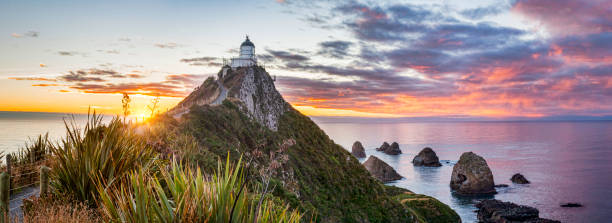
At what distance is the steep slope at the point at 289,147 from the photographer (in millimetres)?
23812

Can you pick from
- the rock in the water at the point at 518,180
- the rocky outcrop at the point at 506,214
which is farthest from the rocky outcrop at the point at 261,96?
the rock in the water at the point at 518,180

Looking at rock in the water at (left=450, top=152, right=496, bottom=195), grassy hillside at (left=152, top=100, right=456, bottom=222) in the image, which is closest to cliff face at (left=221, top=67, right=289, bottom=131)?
grassy hillside at (left=152, top=100, right=456, bottom=222)

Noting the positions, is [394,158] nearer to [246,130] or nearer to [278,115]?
[278,115]

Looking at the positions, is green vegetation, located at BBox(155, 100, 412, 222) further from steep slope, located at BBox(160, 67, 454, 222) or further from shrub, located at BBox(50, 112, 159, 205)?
shrub, located at BBox(50, 112, 159, 205)

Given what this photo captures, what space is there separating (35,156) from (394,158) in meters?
136

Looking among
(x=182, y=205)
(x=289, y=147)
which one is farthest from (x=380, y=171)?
(x=182, y=205)

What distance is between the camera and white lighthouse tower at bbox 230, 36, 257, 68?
58.5m

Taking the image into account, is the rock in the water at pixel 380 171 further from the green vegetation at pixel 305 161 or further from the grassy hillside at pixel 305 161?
the grassy hillside at pixel 305 161

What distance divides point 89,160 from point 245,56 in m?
53.4

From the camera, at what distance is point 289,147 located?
4062cm

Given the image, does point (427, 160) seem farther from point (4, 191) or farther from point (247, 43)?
point (4, 191)

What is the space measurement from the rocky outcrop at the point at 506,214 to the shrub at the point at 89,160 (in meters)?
54.4

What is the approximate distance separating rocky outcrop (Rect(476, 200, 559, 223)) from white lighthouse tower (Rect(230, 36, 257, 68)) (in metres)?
43.0

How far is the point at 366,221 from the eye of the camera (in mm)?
34250
